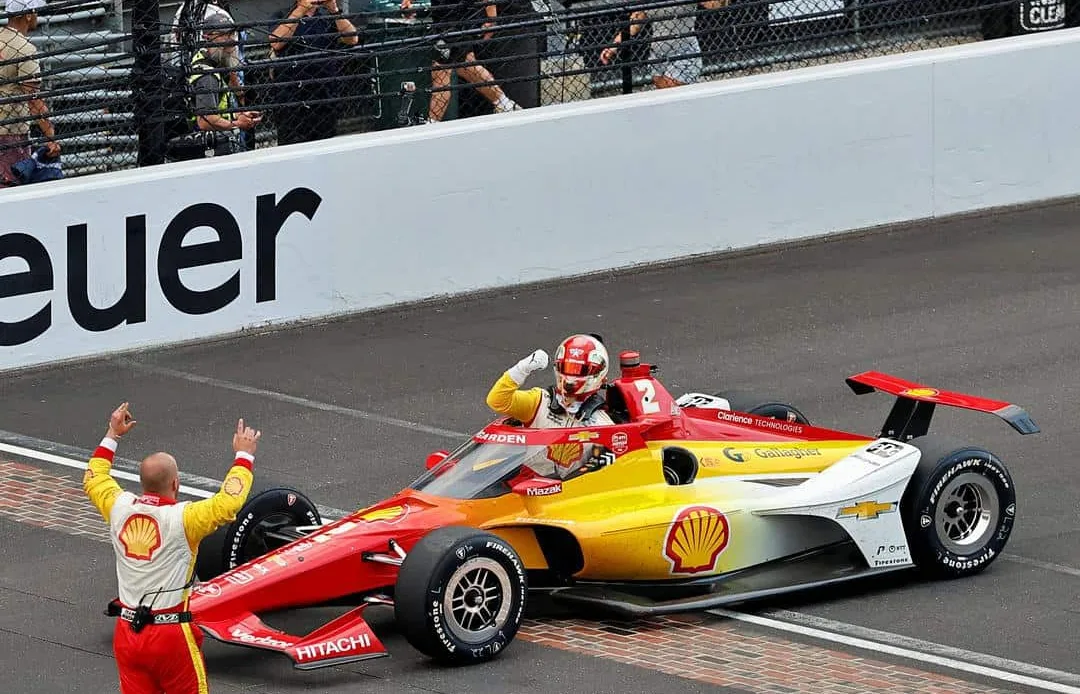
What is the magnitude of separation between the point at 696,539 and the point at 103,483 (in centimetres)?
320

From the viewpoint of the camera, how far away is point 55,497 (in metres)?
12.9

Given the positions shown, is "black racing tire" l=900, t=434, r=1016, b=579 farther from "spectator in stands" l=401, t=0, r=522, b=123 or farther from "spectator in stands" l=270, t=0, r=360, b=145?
"spectator in stands" l=401, t=0, r=522, b=123

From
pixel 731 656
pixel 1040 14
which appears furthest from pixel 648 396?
pixel 1040 14

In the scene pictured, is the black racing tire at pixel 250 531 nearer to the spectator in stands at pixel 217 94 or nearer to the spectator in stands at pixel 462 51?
the spectator in stands at pixel 217 94

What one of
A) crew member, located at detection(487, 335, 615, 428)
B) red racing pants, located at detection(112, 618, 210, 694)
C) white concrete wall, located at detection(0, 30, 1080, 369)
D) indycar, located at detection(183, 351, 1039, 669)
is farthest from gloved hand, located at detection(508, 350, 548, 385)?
white concrete wall, located at detection(0, 30, 1080, 369)

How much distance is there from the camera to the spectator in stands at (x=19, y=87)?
16125 mm

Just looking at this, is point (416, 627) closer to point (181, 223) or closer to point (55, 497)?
point (55, 497)

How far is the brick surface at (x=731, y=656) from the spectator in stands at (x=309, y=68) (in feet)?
25.7

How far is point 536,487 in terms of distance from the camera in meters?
10.5

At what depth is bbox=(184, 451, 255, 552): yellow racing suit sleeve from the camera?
335 inches

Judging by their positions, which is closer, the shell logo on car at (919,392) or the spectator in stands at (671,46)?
the shell logo on car at (919,392)

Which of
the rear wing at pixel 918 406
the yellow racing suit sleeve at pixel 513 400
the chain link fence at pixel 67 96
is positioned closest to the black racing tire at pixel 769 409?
the rear wing at pixel 918 406

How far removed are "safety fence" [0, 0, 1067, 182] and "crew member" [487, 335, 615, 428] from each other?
6321mm

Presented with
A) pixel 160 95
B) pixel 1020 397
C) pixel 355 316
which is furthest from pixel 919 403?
pixel 160 95
